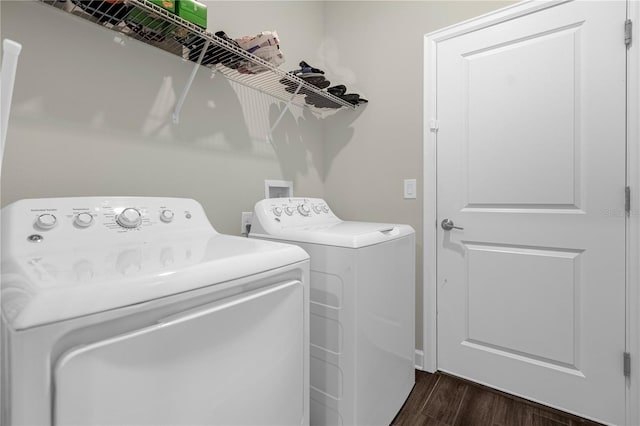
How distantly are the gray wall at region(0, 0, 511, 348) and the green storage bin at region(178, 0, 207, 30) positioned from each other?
32 centimetres

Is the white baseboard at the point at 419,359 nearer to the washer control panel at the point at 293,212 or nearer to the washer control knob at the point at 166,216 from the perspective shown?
the washer control panel at the point at 293,212

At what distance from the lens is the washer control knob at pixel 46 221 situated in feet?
2.98

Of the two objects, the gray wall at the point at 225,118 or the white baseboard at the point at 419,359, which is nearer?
the gray wall at the point at 225,118

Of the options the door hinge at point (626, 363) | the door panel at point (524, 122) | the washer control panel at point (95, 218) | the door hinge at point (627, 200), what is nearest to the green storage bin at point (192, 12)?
the washer control panel at point (95, 218)

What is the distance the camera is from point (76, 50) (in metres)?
1.16

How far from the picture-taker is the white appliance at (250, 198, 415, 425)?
1.26m

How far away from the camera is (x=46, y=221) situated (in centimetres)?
92

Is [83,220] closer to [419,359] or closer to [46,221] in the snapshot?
[46,221]

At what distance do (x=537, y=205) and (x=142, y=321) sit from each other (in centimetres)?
179

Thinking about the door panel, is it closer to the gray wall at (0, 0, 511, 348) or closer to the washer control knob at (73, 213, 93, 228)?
the gray wall at (0, 0, 511, 348)

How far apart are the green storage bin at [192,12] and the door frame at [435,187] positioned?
129 centimetres

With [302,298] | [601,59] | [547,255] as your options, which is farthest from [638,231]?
[302,298]

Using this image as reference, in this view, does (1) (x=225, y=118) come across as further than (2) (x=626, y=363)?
Yes

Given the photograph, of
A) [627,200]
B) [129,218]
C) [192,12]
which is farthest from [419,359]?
[192,12]
